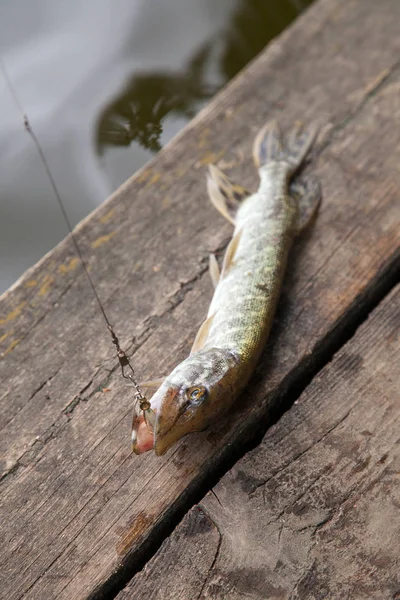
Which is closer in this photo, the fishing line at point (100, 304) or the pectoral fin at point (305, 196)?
the fishing line at point (100, 304)

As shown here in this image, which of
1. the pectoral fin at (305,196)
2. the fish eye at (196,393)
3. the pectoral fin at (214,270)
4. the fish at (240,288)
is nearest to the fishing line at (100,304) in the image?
the fish at (240,288)

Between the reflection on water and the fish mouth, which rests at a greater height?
the reflection on water

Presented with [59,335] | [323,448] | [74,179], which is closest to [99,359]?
[59,335]

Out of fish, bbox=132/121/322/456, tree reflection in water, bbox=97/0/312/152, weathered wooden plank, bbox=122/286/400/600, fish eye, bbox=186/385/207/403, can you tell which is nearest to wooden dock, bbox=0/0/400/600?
weathered wooden plank, bbox=122/286/400/600

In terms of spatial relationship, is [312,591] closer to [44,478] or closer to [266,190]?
[44,478]

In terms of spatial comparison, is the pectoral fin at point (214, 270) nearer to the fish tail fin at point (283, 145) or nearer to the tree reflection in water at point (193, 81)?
the fish tail fin at point (283, 145)

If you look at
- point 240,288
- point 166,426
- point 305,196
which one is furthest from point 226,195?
point 166,426

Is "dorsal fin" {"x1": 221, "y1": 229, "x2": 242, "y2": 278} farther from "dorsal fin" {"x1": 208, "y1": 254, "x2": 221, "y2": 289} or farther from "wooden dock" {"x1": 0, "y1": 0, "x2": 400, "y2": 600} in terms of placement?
"wooden dock" {"x1": 0, "y1": 0, "x2": 400, "y2": 600}

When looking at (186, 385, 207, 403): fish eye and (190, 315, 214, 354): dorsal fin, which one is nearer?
(186, 385, 207, 403): fish eye
